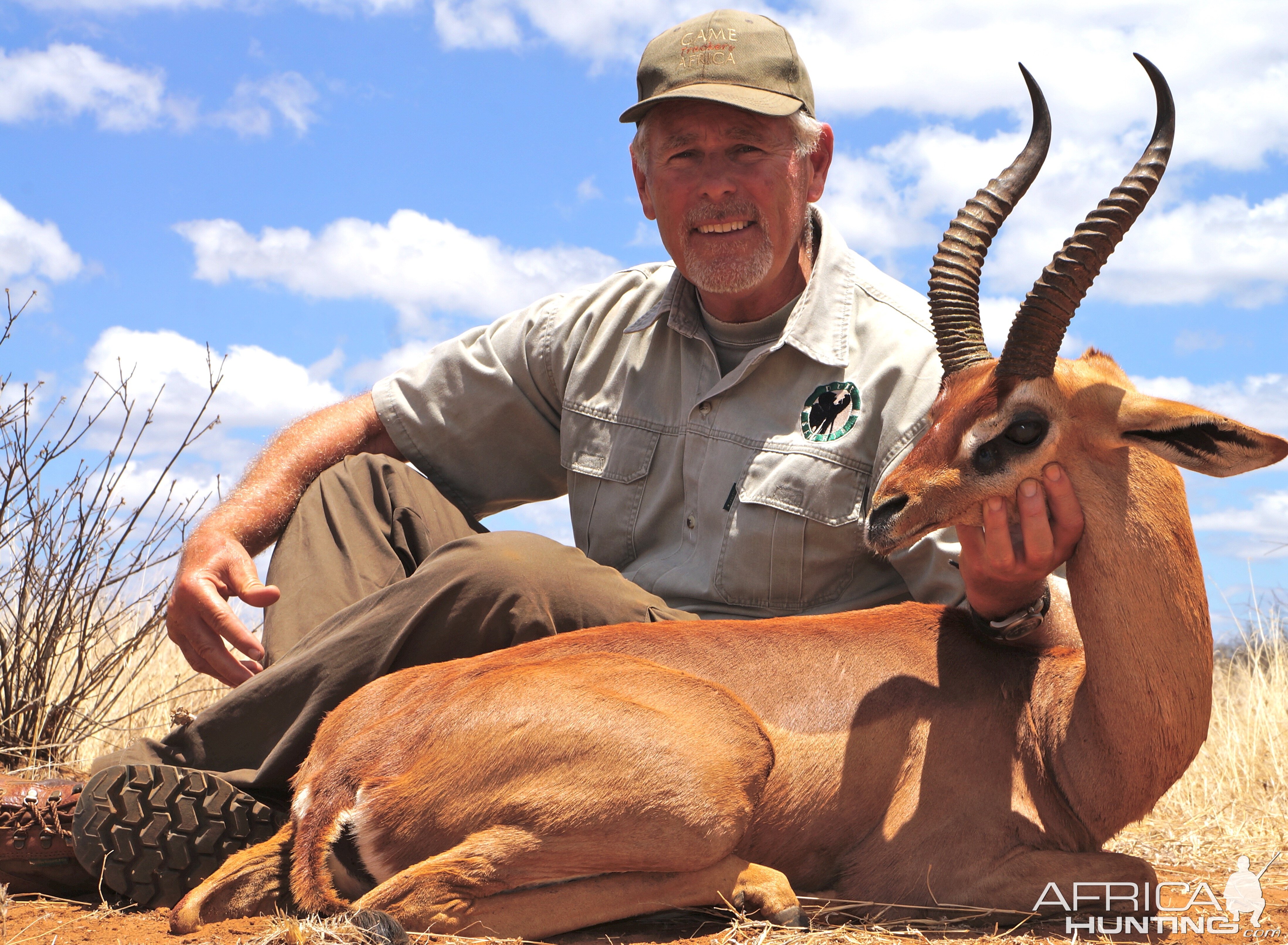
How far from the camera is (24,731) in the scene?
281 inches

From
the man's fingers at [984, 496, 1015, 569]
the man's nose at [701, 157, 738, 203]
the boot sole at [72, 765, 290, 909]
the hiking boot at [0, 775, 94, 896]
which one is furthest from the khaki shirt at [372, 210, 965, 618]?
the hiking boot at [0, 775, 94, 896]

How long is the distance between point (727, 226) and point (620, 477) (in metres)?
1.27

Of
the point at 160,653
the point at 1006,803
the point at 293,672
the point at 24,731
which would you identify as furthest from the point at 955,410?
the point at 160,653

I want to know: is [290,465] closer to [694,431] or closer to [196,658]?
[196,658]

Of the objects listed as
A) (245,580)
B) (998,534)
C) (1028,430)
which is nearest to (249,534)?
(245,580)

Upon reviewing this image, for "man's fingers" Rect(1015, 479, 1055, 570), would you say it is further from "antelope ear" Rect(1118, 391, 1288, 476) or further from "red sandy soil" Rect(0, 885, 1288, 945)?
"red sandy soil" Rect(0, 885, 1288, 945)

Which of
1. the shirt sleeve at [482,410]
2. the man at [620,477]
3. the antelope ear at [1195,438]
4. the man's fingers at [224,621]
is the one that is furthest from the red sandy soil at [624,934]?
the shirt sleeve at [482,410]

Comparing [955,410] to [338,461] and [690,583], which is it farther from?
[338,461]

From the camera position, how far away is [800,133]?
18.4 feet

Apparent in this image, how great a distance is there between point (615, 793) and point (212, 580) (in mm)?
2461

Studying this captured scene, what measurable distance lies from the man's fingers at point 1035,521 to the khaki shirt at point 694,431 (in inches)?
43.4

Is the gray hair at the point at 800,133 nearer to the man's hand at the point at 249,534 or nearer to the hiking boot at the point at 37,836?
the man's hand at the point at 249,534

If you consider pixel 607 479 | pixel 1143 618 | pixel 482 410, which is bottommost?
pixel 1143 618

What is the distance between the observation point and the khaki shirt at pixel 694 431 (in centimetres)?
507
